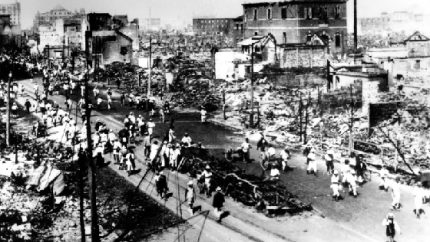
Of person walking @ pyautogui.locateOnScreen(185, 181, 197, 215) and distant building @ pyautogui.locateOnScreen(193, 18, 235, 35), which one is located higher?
distant building @ pyautogui.locateOnScreen(193, 18, 235, 35)

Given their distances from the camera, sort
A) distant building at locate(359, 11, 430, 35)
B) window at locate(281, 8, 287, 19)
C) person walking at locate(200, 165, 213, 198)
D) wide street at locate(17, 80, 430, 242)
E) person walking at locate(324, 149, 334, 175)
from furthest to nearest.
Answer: distant building at locate(359, 11, 430, 35) → window at locate(281, 8, 287, 19) → person walking at locate(324, 149, 334, 175) → person walking at locate(200, 165, 213, 198) → wide street at locate(17, 80, 430, 242)

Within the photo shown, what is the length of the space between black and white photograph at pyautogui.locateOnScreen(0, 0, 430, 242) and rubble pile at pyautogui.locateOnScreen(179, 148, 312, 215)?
61 mm

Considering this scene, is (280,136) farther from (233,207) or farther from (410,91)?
(233,207)

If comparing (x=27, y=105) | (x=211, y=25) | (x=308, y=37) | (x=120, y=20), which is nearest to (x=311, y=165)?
(x=27, y=105)

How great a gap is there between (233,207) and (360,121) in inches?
613

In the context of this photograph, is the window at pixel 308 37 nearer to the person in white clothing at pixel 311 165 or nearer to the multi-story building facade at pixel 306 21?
the multi-story building facade at pixel 306 21

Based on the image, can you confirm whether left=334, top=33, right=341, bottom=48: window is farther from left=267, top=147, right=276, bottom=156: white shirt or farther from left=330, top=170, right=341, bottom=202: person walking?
left=330, top=170, right=341, bottom=202: person walking

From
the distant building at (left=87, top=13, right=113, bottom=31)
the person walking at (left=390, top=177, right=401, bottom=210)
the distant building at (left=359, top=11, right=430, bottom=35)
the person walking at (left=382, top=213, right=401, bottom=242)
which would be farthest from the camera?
the distant building at (left=359, top=11, right=430, bottom=35)

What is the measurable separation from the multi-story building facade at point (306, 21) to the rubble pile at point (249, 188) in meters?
44.0

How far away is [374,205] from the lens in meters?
21.6

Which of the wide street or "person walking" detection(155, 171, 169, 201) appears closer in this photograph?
the wide street

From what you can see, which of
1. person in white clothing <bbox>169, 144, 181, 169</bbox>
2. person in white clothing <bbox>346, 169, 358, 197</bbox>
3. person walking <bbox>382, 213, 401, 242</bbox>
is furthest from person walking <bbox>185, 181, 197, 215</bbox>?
person walking <bbox>382, 213, 401, 242</bbox>

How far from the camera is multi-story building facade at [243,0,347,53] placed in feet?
220

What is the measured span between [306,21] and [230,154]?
140 ft
